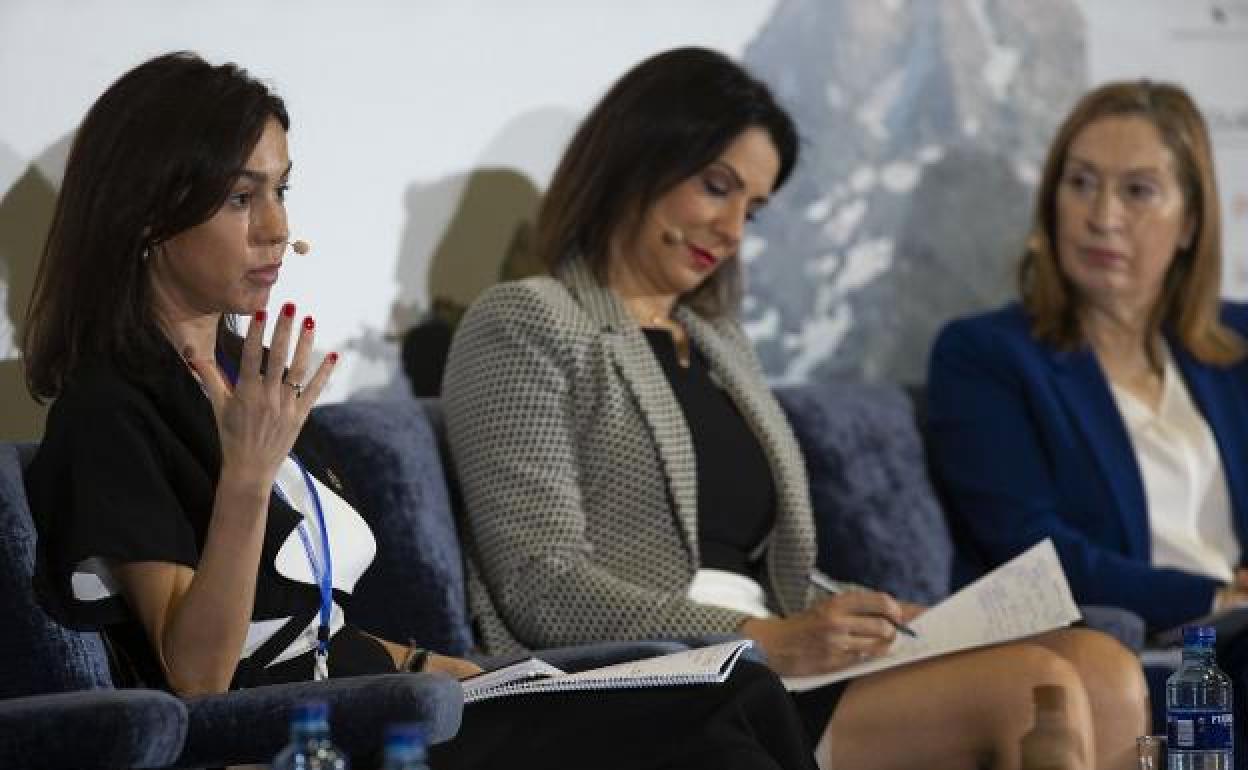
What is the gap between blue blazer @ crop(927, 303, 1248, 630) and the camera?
418 centimetres

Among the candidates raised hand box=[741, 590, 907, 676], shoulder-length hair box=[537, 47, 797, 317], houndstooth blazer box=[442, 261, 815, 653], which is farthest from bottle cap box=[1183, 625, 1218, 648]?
shoulder-length hair box=[537, 47, 797, 317]

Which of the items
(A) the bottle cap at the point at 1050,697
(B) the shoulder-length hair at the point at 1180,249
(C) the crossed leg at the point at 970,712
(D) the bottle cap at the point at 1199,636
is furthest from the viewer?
(B) the shoulder-length hair at the point at 1180,249

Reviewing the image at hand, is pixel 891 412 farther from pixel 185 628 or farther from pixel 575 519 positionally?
pixel 185 628

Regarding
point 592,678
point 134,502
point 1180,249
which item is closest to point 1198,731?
point 592,678

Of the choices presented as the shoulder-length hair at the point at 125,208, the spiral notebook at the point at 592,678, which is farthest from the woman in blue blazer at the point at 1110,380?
the shoulder-length hair at the point at 125,208

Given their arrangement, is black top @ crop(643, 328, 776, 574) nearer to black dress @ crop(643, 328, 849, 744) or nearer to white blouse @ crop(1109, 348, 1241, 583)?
black dress @ crop(643, 328, 849, 744)

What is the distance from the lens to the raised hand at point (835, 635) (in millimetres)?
3297

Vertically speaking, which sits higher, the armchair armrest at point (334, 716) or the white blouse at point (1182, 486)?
the armchair armrest at point (334, 716)

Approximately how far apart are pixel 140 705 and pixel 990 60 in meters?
3.19

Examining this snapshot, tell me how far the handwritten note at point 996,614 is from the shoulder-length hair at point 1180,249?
1.08 metres

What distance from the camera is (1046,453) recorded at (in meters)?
4.32

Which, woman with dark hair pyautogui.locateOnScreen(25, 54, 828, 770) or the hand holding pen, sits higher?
woman with dark hair pyautogui.locateOnScreen(25, 54, 828, 770)

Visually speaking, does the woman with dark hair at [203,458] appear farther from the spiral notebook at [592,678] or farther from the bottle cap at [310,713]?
the bottle cap at [310,713]

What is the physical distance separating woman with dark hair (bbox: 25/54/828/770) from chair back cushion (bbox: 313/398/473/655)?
0.55 metres
